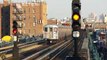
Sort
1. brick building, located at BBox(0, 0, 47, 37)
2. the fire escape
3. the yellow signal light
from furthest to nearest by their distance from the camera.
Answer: the fire escape → brick building, located at BBox(0, 0, 47, 37) → the yellow signal light

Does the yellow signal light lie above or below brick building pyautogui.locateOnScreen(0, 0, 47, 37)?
below

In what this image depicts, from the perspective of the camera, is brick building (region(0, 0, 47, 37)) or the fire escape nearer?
brick building (region(0, 0, 47, 37))

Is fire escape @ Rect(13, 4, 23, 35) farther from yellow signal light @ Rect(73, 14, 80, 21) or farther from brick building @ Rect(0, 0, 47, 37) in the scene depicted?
yellow signal light @ Rect(73, 14, 80, 21)

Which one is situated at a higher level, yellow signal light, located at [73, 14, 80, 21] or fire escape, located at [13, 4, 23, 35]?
fire escape, located at [13, 4, 23, 35]

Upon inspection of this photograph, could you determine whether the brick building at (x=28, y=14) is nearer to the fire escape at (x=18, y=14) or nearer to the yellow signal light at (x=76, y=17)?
the fire escape at (x=18, y=14)

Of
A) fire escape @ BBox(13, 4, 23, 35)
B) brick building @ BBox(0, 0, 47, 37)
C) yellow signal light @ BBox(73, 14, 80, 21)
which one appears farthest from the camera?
fire escape @ BBox(13, 4, 23, 35)

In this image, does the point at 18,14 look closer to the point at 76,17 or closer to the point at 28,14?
the point at 28,14

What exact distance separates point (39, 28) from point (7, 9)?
13.7 meters

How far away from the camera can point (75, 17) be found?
17281mm

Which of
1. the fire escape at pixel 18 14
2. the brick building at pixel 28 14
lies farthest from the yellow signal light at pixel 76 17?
the fire escape at pixel 18 14

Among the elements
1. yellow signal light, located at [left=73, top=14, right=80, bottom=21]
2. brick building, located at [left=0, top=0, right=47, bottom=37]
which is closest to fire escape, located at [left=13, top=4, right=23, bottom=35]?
brick building, located at [left=0, top=0, right=47, bottom=37]

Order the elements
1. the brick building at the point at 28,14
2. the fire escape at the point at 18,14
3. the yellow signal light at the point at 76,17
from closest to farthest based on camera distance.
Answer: the yellow signal light at the point at 76,17, the brick building at the point at 28,14, the fire escape at the point at 18,14

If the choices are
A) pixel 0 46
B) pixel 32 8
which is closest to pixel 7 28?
pixel 32 8

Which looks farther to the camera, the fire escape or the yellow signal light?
the fire escape
